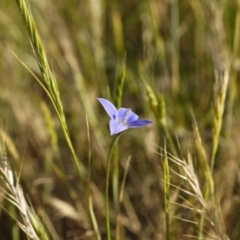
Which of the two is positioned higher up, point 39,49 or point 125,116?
point 39,49

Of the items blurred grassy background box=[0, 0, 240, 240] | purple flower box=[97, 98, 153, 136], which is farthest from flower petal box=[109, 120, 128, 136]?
blurred grassy background box=[0, 0, 240, 240]

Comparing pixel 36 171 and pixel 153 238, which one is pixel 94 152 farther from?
pixel 153 238

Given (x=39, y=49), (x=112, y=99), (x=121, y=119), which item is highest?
(x=39, y=49)

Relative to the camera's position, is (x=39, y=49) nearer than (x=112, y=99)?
Yes

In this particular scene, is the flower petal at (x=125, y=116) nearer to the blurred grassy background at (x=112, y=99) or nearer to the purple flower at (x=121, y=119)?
the purple flower at (x=121, y=119)

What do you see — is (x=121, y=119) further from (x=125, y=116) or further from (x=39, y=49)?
(x=39, y=49)

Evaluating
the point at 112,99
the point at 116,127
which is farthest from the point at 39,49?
the point at 112,99
